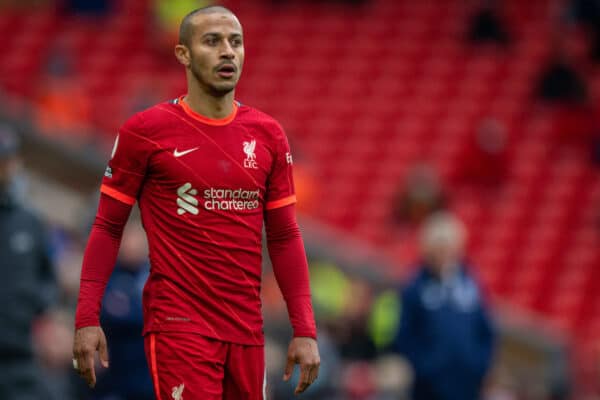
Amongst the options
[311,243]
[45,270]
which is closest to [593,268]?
[311,243]

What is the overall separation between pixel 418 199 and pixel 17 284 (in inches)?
306

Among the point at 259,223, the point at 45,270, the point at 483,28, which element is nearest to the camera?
the point at 259,223

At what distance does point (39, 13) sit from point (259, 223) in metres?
13.5

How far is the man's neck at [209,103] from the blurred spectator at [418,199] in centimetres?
930

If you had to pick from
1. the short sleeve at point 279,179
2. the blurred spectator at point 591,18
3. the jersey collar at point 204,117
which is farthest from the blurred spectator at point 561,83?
the jersey collar at point 204,117

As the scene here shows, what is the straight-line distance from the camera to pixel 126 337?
7.09 metres

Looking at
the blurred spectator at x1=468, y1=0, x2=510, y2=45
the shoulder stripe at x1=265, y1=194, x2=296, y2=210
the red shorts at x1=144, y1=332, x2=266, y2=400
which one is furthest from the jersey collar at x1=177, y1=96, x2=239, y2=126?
the blurred spectator at x1=468, y1=0, x2=510, y2=45

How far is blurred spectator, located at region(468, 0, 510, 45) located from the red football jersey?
13.2m

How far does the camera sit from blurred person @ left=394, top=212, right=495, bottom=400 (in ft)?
26.6

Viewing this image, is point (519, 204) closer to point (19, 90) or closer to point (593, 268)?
point (593, 268)

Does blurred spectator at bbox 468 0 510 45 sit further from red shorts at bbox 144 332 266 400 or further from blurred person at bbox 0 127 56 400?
red shorts at bbox 144 332 266 400

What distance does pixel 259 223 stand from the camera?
476cm

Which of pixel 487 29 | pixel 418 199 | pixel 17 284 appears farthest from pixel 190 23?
pixel 487 29

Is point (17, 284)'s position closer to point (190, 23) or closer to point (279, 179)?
point (279, 179)
